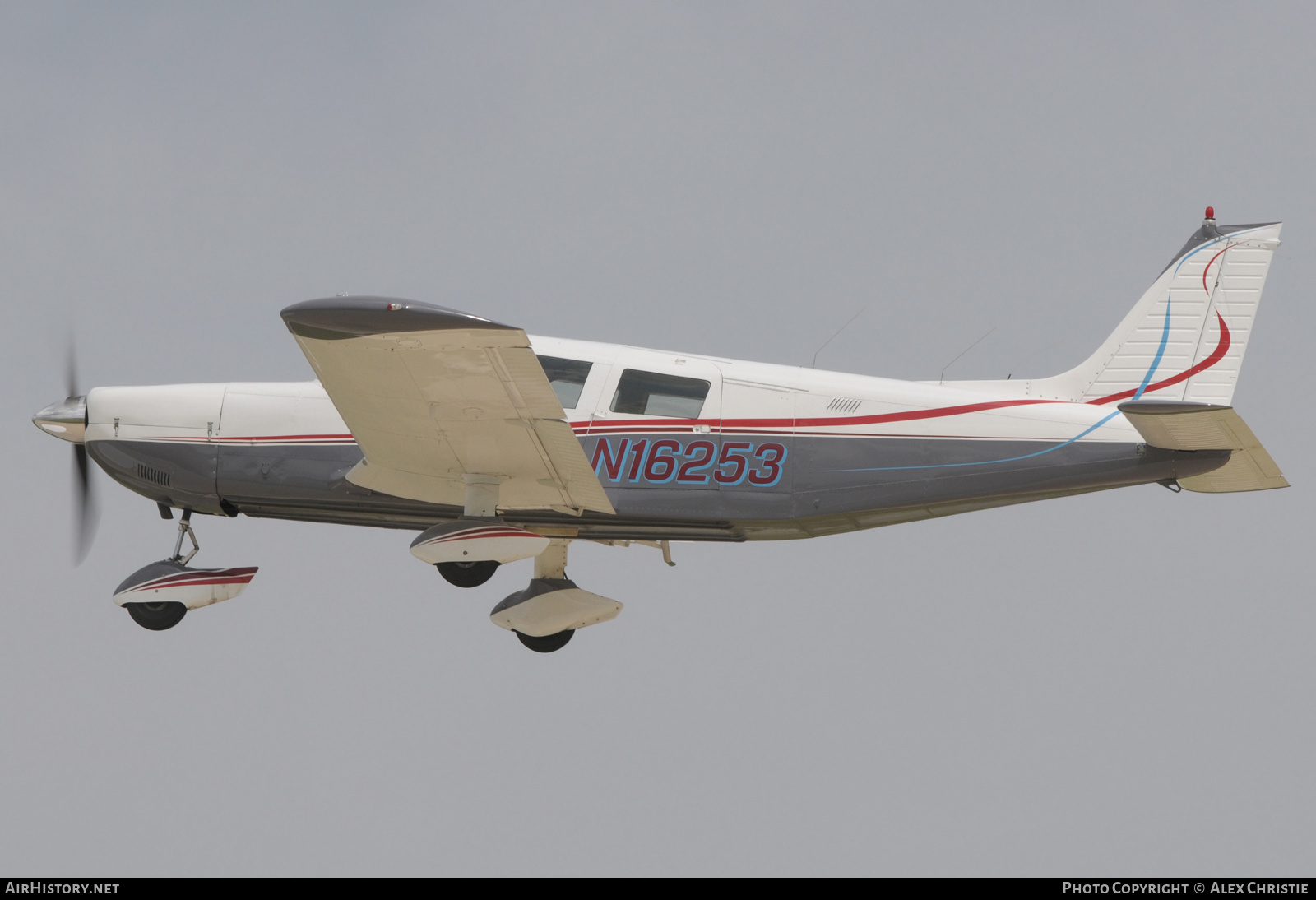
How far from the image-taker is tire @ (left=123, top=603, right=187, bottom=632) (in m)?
11.4

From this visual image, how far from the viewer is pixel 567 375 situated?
10.8m

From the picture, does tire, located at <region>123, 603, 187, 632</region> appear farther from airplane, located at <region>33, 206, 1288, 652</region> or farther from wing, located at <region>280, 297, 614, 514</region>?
wing, located at <region>280, 297, 614, 514</region>

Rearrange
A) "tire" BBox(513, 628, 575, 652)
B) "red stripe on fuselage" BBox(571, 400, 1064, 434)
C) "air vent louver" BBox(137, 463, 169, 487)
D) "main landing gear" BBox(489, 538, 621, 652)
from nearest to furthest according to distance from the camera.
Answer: "red stripe on fuselage" BBox(571, 400, 1064, 434)
"air vent louver" BBox(137, 463, 169, 487)
"main landing gear" BBox(489, 538, 621, 652)
"tire" BBox(513, 628, 575, 652)

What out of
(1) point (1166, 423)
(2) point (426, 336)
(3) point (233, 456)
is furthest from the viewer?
(3) point (233, 456)

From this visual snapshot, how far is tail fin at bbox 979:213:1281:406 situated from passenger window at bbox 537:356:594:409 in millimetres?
3524

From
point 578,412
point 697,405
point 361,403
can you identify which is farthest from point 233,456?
point 697,405

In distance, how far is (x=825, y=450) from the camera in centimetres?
1057

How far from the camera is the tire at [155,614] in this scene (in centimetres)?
1135

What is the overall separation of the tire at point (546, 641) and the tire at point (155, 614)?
9.28 feet

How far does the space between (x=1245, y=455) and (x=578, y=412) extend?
4.82 m

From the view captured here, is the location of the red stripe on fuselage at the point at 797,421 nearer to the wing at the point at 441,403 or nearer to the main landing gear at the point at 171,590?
the wing at the point at 441,403

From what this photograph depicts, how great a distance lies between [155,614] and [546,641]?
323 centimetres

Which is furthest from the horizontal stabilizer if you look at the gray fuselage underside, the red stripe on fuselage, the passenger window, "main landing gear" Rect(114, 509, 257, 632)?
"main landing gear" Rect(114, 509, 257, 632)

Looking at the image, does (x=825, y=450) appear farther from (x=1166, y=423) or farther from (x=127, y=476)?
(x=127, y=476)
